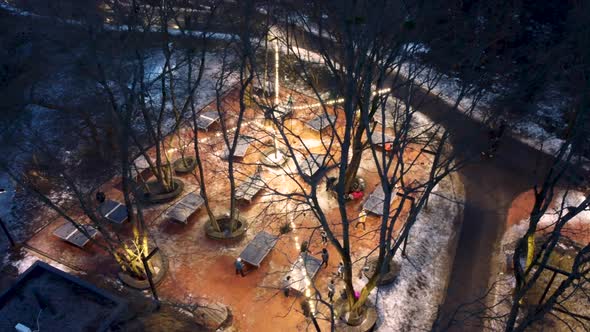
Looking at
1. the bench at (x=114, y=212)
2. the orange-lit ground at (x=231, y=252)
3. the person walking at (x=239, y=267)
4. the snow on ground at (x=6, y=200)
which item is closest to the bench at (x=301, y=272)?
the orange-lit ground at (x=231, y=252)

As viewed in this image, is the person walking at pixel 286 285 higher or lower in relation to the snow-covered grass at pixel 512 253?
lower

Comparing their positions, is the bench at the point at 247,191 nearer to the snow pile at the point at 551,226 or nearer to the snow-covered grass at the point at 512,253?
the snow-covered grass at the point at 512,253

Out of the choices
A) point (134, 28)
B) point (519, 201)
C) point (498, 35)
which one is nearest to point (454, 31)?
point (498, 35)

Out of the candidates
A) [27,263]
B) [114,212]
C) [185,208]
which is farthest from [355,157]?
[27,263]

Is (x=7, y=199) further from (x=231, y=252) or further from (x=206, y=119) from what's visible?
(x=231, y=252)

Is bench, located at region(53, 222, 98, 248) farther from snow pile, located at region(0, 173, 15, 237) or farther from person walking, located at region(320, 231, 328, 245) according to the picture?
person walking, located at region(320, 231, 328, 245)

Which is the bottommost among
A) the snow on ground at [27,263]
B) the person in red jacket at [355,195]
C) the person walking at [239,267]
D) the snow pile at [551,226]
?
the snow on ground at [27,263]

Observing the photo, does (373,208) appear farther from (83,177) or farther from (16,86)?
(16,86)

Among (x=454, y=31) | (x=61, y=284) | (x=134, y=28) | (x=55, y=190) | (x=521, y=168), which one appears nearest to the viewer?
(x=61, y=284)
